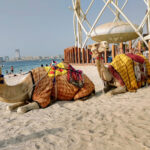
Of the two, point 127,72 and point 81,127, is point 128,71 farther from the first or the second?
point 81,127

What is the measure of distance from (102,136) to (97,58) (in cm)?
210

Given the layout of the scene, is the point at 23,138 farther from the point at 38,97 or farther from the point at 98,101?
the point at 98,101

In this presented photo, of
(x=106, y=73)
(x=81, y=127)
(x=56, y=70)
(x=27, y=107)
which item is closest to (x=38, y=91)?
(x=27, y=107)

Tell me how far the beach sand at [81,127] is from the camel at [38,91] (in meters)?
0.22

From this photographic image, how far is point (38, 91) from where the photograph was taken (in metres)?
3.81

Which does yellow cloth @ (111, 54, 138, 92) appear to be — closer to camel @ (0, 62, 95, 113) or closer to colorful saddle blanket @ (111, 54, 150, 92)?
colorful saddle blanket @ (111, 54, 150, 92)

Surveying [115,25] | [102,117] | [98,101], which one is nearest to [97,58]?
[98,101]

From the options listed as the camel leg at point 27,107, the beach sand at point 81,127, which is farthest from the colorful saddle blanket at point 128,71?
the camel leg at point 27,107

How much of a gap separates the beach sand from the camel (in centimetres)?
22

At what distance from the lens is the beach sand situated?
84.5 inches

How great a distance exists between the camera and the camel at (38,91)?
11.6 ft

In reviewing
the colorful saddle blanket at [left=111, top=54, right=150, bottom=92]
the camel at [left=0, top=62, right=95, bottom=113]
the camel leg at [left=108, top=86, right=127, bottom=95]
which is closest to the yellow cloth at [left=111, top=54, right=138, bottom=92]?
the colorful saddle blanket at [left=111, top=54, right=150, bottom=92]

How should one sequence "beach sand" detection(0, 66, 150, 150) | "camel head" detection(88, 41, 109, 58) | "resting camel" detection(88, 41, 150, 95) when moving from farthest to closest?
"resting camel" detection(88, 41, 150, 95) < "camel head" detection(88, 41, 109, 58) < "beach sand" detection(0, 66, 150, 150)

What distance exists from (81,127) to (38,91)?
5.18ft
